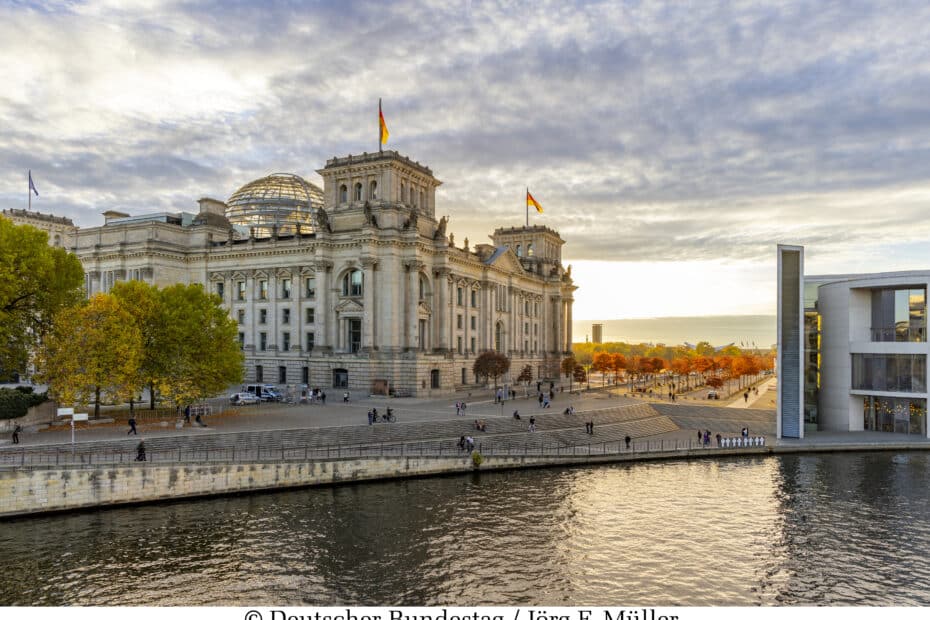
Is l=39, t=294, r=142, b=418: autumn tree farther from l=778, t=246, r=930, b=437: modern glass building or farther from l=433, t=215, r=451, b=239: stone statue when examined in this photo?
l=778, t=246, r=930, b=437: modern glass building

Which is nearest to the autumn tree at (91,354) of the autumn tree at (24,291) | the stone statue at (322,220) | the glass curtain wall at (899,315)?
the autumn tree at (24,291)

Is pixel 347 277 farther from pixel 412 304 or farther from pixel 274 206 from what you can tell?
pixel 274 206

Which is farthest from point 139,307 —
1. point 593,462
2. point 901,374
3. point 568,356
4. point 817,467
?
point 568,356

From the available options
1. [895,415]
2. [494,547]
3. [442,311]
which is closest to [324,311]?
[442,311]

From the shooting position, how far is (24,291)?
52.4m

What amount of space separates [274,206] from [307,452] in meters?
76.2

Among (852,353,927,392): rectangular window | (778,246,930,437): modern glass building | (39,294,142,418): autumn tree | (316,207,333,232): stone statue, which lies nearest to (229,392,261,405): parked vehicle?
(39,294,142,418): autumn tree

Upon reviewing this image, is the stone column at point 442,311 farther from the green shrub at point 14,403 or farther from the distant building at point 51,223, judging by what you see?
the distant building at point 51,223

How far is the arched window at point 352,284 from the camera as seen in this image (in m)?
82.9

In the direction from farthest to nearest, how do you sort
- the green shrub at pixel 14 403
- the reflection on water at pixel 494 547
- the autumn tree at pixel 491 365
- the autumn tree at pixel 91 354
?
the autumn tree at pixel 491 365, the autumn tree at pixel 91 354, the green shrub at pixel 14 403, the reflection on water at pixel 494 547

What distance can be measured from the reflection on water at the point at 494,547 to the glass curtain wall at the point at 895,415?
21.6 metres

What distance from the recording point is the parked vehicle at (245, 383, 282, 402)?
73856 mm

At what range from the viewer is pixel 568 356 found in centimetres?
13425

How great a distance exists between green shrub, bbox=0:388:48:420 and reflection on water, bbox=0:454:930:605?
15658 mm
